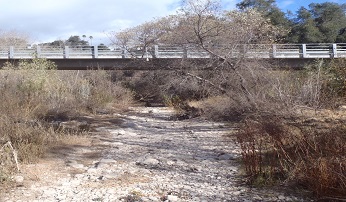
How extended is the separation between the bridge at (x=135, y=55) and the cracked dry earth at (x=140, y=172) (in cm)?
980

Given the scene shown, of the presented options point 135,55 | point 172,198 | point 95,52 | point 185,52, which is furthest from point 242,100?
point 95,52

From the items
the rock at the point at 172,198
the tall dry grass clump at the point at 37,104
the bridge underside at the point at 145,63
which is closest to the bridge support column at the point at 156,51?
the bridge underside at the point at 145,63

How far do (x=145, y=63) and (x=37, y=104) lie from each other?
29.8 feet

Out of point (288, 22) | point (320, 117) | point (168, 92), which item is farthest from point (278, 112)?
point (288, 22)

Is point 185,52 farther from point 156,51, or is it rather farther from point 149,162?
point 149,162

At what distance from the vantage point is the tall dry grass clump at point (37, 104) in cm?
1041

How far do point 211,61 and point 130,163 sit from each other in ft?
35.8

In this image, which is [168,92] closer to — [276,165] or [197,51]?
[197,51]

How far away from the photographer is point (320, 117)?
13.0 metres

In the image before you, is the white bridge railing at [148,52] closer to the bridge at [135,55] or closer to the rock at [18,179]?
the bridge at [135,55]

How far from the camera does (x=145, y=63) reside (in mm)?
26156

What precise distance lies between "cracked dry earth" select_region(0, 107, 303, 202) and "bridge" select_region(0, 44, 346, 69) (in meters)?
9.80

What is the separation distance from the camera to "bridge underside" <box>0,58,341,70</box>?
21.2 m

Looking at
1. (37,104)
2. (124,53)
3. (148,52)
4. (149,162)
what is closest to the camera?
(149,162)
